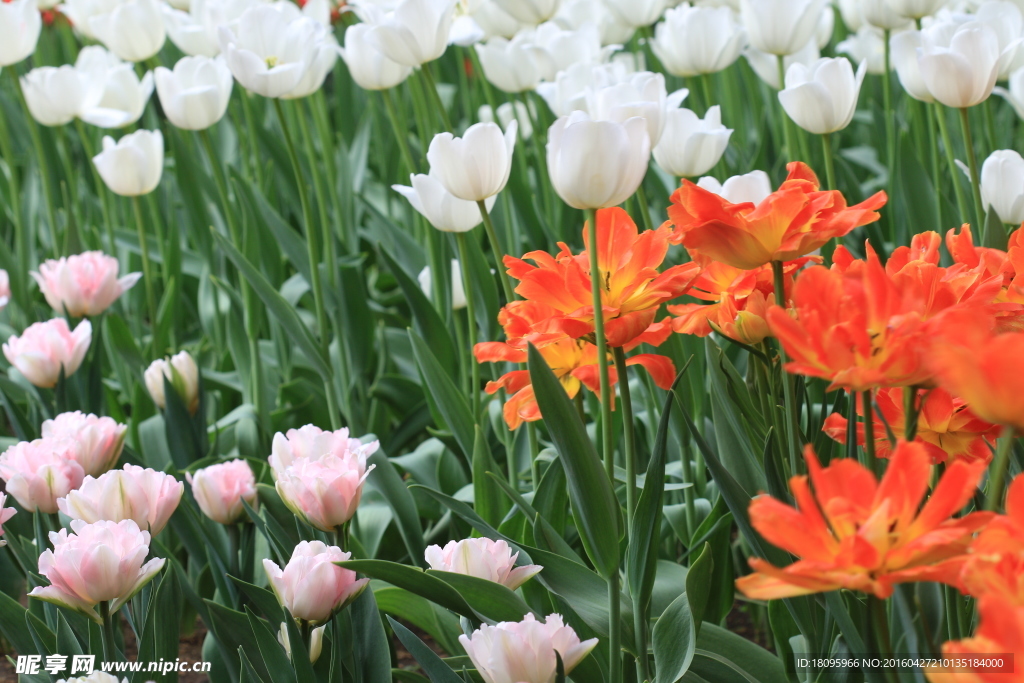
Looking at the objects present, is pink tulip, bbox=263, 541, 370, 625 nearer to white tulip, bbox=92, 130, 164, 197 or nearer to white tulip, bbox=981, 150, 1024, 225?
A: white tulip, bbox=981, 150, 1024, 225

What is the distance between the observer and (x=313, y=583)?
64cm

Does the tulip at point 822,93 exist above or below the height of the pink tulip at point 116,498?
above

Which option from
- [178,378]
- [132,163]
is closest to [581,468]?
[178,378]

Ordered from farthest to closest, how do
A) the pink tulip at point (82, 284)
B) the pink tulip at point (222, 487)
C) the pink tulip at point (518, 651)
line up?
the pink tulip at point (82, 284), the pink tulip at point (222, 487), the pink tulip at point (518, 651)

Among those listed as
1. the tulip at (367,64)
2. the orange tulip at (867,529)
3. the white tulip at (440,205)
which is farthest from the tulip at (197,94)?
the orange tulip at (867,529)

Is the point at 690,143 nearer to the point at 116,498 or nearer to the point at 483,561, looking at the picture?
the point at 483,561

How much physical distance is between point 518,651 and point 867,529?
264mm

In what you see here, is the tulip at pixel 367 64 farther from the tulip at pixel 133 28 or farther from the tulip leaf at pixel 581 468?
the tulip leaf at pixel 581 468

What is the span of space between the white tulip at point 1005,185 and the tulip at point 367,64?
2.61ft

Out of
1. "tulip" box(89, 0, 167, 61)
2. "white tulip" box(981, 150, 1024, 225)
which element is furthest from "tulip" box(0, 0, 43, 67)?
"white tulip" box(981, 150, 1024, 225)

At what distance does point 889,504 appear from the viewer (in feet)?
1.29

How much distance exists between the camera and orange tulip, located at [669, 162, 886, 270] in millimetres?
587

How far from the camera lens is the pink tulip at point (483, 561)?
0.68 meters

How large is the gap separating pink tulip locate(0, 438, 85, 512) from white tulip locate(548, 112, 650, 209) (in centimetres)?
50
